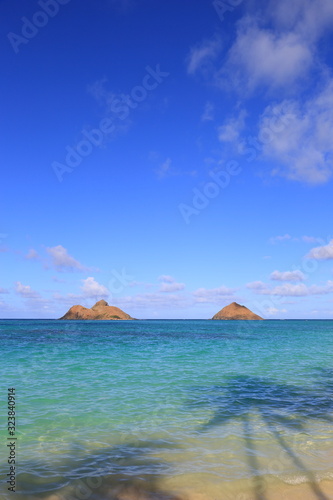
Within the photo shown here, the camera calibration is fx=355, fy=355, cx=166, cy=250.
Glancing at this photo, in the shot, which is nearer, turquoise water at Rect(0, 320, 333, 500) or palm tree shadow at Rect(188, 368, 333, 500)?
turquoise water at Rect(0, 320, 333, 500)

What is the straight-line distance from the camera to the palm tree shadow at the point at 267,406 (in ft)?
31.1

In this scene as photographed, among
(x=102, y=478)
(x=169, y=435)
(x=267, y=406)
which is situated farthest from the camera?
(x=267, y=406)

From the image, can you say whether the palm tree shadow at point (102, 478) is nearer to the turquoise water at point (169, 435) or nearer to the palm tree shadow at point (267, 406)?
the turquoise water at point (169, 435)

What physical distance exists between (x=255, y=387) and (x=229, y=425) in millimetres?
7219

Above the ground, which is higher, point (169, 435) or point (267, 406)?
point (169, 435)

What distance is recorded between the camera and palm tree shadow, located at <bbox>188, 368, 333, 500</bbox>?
9.47 meters

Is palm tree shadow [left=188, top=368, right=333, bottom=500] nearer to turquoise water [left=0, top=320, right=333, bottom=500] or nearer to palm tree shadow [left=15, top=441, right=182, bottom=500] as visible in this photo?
turquoise water [left=0, top=320, right=333, bottom=500]

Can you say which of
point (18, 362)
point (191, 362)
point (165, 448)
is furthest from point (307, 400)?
point (18, 362)

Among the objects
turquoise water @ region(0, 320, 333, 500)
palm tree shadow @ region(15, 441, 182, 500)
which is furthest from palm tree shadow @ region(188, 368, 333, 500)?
palm tree shadow @ region(15, 441, 182, 500)

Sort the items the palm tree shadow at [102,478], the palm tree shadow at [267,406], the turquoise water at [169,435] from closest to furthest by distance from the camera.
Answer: the palm tree shadow at [102,478] < the turquoise water at [169,435] < the palm tree shadow at [267,406]

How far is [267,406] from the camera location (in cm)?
1470

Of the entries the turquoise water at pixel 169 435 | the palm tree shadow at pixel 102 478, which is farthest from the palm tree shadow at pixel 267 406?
the palm tree shadow at pixel 102 478

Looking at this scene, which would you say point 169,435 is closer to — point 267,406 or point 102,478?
point 102,478

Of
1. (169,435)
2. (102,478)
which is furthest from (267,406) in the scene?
(102,478)
